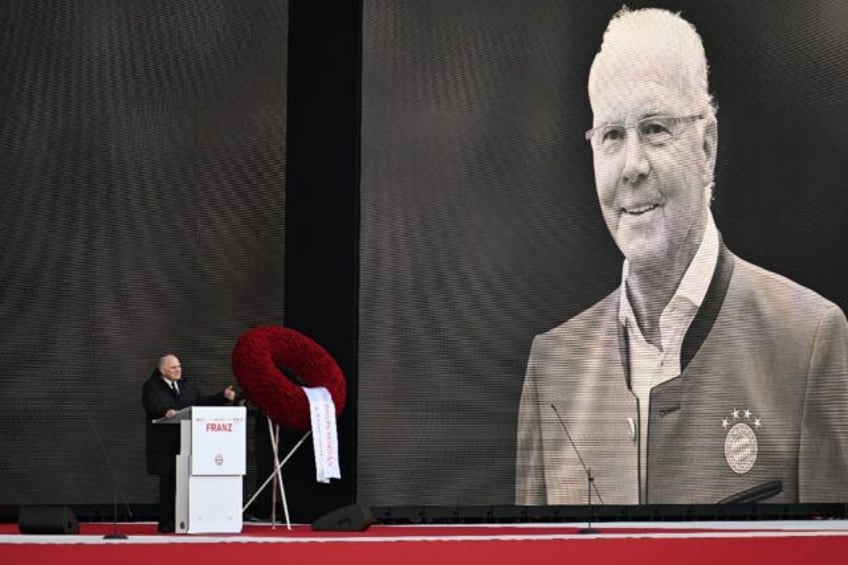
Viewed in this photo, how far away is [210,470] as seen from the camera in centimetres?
981

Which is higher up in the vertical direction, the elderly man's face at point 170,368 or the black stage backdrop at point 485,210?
the black stage backdrop at point 485,210

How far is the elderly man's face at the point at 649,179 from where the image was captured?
11.7 m

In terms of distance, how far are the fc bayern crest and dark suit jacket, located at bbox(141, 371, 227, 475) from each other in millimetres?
3590

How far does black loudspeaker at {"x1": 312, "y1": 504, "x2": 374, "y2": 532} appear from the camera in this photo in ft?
32.1

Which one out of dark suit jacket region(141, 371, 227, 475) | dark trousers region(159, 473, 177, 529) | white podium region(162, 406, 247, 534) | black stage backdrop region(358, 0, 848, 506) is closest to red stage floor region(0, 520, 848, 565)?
white podium region(162, 406, 247, 534)

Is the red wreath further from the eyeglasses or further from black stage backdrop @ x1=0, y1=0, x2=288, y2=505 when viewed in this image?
the eyeglasses

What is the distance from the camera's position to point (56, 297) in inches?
446

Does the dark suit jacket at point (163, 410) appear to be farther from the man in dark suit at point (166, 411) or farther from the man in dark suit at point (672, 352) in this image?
the man in dark suit at point (672, 352)

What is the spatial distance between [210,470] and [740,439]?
4019mm

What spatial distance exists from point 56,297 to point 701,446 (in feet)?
15.2

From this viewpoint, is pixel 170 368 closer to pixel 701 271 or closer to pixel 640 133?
pixel 640 133

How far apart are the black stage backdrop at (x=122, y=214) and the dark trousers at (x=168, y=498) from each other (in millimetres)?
1316

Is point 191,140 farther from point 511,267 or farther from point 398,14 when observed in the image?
point 511,267

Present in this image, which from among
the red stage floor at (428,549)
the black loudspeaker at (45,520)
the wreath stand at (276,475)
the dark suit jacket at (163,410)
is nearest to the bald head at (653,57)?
the wreath stand at (276,475)
